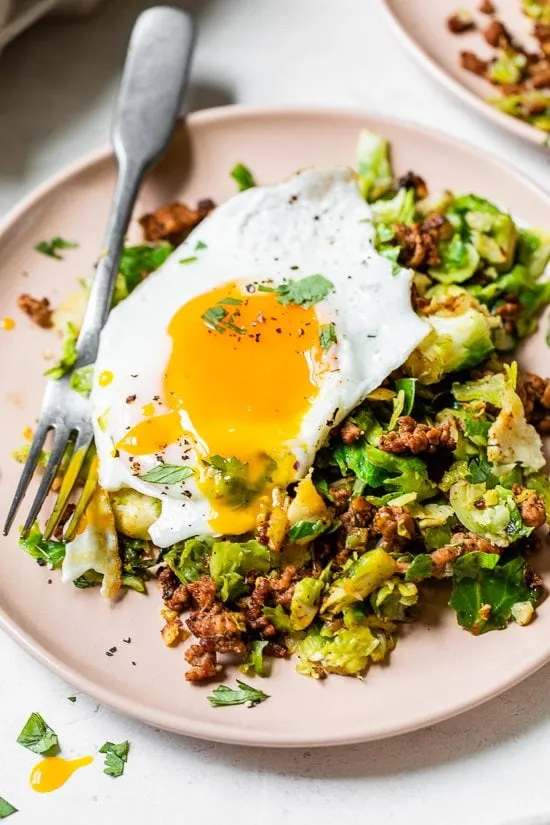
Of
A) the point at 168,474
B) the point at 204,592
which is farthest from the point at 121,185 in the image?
the point at 204,592

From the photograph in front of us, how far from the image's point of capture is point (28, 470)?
13.6ft

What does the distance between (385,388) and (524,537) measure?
0.82 meters

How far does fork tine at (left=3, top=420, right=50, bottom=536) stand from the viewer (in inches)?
161

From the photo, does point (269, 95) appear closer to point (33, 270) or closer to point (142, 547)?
point (33, 270)

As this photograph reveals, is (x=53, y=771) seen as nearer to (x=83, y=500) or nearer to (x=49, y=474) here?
(x=83, y=500)

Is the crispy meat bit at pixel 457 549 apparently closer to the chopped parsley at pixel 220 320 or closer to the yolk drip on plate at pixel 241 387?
the yolk drip on plate at pixel 241 387

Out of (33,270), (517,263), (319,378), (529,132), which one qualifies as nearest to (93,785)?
(319,378)

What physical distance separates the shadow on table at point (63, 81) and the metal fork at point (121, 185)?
2.02 ft

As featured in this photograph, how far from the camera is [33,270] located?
4762mm

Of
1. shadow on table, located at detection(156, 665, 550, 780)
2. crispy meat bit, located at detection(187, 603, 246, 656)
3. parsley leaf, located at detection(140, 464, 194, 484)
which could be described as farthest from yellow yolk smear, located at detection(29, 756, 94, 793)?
parsley leaf, located at detection(140, 464, 194, 484)

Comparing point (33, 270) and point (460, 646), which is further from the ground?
point (33, 270)

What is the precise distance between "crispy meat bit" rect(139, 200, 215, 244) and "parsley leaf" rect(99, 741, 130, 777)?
89.4 inches

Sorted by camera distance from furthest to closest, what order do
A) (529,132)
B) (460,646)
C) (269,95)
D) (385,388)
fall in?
(269,95) → (529,132) → (385,388) → (460,646)

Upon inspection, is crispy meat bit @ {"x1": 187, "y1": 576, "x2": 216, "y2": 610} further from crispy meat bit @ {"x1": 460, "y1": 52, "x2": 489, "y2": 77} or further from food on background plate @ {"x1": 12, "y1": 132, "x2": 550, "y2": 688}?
crispy meat bit @ {"x1": 460, "y1": 52, "x2": 489, "y2": 77}
